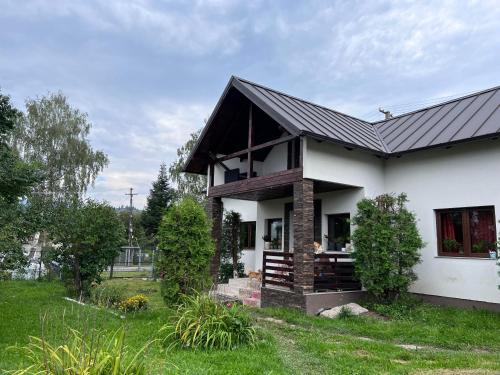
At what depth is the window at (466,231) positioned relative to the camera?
9891mm

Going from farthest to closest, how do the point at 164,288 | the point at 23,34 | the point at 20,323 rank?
1. the point at 23,34
2. the point at 164,288
3. the point at 20,323

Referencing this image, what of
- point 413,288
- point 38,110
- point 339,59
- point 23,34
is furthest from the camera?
point 38,110

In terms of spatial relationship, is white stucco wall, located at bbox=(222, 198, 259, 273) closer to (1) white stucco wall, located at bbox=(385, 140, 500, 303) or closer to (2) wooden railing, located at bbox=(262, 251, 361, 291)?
(2) wooden railing, located at bbox=(262, 251, 361, 291)

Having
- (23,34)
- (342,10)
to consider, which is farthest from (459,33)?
(23,34)

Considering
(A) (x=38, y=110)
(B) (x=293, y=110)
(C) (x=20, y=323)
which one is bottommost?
(C) (x=20, y=323)

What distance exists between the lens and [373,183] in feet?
39.6

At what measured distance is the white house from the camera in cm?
986

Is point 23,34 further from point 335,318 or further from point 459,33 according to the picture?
point 459,33

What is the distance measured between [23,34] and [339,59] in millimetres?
10815

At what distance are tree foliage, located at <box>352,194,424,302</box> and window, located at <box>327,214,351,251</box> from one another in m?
2.00

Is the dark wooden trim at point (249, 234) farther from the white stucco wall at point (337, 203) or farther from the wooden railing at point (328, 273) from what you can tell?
the wooden railing at point (328, 273)

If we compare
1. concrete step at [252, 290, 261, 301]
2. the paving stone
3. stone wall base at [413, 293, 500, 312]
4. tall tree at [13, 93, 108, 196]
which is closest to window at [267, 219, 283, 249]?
concrete step at [252, 290, 261, 301]

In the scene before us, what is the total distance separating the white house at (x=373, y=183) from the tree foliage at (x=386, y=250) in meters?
0.81

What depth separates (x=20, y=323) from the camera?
7.96 m
